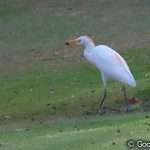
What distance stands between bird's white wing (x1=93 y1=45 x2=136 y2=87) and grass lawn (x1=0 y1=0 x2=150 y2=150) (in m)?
0.82

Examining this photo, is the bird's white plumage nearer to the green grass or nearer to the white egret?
the white egret

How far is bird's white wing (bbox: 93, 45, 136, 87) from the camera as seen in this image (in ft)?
50.2

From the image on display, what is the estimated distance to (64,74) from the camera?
20.1 m

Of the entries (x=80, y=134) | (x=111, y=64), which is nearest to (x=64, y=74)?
(x=111, y=64)

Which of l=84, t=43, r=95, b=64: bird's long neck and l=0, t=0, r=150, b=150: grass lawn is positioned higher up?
l=84, t=43, r=95, b=64: bird's long neck

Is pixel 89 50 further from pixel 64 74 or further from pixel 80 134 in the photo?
pixel 80 134

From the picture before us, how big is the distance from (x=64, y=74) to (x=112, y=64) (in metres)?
4.60

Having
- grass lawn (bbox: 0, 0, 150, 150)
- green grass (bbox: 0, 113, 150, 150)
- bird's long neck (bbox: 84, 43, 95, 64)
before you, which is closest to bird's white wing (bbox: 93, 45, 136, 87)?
bird's long neck (bbox: 84, 43, 95, 64)

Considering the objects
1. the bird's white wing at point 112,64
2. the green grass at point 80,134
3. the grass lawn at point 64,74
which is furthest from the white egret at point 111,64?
the green grass at point 80,134

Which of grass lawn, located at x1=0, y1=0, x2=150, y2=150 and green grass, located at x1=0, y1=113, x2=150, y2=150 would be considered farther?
grass lawn, located at x1=0, y1=0, x2=150, y2=150

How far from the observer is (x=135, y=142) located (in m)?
9.73

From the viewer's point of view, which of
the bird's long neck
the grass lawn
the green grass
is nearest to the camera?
the green grass

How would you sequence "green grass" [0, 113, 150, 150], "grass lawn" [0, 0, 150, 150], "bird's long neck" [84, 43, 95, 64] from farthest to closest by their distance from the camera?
"bird's long neck" [84, 43, 95, 64]
"grass lawn" [0, 0, 150, 150]
"green grass" [0, 113, 150, 150]

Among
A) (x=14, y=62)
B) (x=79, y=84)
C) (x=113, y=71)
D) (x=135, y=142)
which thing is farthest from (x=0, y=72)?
(x=135, y=142)
